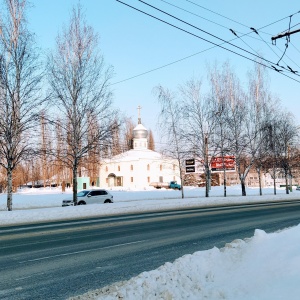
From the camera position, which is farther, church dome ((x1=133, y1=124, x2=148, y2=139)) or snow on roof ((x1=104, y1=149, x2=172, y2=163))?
church dome ((x1=133, y1=124, x2=148, y2=139))

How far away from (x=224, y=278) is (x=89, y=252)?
439 centimetres

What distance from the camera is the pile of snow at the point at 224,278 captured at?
14.9 feet

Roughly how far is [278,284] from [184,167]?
39406 millimetres

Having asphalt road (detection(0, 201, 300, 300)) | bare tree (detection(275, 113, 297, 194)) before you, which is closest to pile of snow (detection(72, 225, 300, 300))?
asphalt road (detection(0, 201, 300, 300))

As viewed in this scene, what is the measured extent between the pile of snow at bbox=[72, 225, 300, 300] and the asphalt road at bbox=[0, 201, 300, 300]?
1.33 metres

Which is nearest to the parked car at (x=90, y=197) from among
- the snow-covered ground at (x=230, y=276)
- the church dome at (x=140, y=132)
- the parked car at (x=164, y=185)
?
the snow-covered ground at (x=230, y=276)

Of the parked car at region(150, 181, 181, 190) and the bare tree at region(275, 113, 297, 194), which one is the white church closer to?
the parked car at region(150, 181, 181, 190)

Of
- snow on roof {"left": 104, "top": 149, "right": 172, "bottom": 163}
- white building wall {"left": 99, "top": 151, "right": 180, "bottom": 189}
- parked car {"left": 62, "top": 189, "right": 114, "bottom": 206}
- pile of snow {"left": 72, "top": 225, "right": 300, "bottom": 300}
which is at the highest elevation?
snow on roof {"left": 104, "top": 149, "right": 172, "bottom": 163}

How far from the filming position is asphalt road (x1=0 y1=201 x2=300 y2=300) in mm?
6000

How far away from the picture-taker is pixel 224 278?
5.28 metres

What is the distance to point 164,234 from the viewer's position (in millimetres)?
11867

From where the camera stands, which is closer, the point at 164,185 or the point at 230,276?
the point at 230,276

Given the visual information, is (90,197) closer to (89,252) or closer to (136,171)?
(89,252)

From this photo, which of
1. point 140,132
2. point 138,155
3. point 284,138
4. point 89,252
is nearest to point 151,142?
point 140,132
